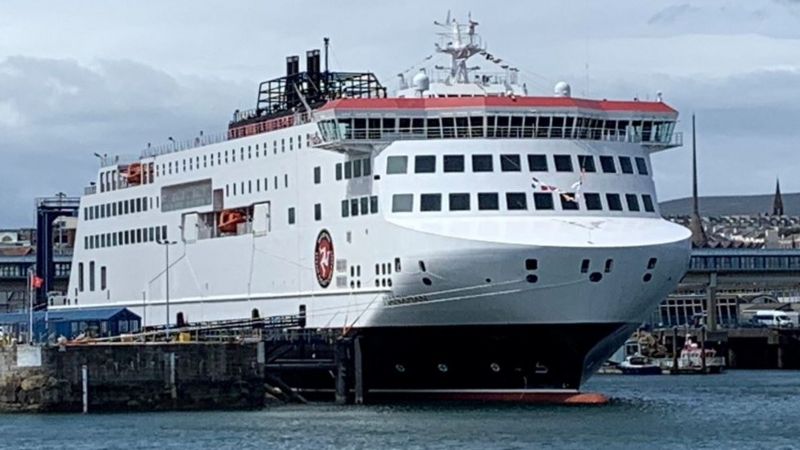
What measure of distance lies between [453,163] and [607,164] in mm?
5084

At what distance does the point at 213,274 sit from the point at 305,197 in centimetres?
789

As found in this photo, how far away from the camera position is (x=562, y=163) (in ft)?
220

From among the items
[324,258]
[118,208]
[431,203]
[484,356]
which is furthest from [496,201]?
[118,208]

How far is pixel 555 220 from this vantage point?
214 ft

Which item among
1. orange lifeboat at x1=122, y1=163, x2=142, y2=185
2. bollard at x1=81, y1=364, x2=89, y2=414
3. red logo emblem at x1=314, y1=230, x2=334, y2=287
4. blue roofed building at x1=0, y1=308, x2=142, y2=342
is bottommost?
bollard at x1=81, y1=364, x2=89, y2=414

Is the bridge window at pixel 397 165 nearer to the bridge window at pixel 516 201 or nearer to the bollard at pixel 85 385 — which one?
the bridge window at pixel 516 201

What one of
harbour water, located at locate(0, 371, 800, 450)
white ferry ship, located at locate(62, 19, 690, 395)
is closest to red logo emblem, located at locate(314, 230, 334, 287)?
white ferry ship, located at locate(62, 19, 690, 395)

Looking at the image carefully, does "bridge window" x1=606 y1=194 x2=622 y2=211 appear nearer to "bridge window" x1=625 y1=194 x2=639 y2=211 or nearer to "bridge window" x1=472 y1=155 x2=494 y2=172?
"bridge window" x1=625 y1=194 x2=639 y2=211

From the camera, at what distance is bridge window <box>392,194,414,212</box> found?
66375mm

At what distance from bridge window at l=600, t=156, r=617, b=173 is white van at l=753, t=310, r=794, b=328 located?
73.3 m

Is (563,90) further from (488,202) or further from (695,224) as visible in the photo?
(695,224)

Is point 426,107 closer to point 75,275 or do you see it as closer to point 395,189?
point 395,189

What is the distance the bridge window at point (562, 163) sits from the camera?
67.0m

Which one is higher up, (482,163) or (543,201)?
(482,163)
